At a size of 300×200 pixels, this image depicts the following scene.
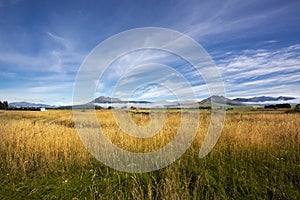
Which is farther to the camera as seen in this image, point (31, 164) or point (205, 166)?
point (31, 164)

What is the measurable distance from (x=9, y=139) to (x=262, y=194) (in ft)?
23.8

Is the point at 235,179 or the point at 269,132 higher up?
Result: the point at 269,132

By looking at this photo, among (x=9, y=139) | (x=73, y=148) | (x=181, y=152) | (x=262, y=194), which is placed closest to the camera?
(x=262, y=194)

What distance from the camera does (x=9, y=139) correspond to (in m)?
6.65

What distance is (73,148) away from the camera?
6066mm

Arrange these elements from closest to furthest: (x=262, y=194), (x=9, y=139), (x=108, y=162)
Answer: (x=262, y=194) < (x=108, y=162) < (x=9, y=139)

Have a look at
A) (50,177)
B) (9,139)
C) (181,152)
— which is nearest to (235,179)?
(181,152)

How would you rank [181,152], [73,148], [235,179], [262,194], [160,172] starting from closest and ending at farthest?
[262,194] → [235,179] → [160,172] → [181,152] → [73,148]

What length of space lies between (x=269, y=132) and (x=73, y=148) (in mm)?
6362

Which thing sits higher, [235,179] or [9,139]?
[9,139]

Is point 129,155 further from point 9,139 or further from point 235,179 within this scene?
point 9,139

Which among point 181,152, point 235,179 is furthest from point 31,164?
point 235,179

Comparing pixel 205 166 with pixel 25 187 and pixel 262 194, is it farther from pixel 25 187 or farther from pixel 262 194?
pixel 25 187

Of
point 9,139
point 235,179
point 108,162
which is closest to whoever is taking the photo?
point 235,179
